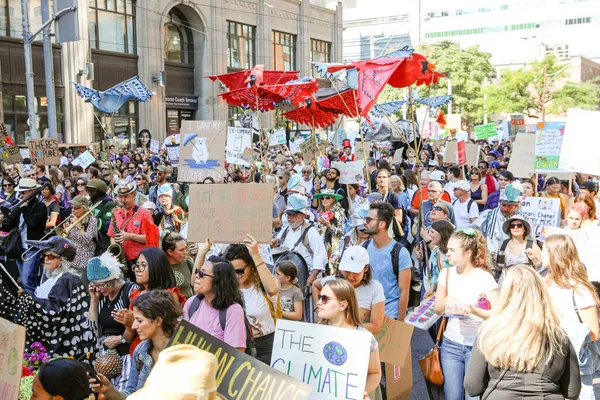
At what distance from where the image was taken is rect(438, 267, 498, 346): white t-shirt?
4.71 m

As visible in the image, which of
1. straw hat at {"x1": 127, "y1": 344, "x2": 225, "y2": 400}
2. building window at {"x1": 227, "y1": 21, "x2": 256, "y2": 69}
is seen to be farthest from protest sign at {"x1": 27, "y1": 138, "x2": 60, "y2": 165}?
building window at {"x1": 227, "y1": 21, "x2": 256, "y2": 69}

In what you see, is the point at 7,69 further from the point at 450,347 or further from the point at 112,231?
the point at 450,347

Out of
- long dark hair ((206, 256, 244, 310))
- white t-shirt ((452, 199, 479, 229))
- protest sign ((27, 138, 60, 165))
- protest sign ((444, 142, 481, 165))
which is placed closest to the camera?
long dark hair ((206, 256, 244, 310))

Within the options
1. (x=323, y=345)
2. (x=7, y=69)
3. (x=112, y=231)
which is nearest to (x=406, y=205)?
(x=112, y=231)

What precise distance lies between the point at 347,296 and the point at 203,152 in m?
7.34

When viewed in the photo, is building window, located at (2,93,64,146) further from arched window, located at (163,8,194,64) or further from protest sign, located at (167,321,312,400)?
protest sign, located at (167,321,312,400)

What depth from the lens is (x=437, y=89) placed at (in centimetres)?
5844

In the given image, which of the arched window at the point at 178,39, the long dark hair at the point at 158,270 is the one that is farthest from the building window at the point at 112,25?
the long dark hair at the point at 158,270

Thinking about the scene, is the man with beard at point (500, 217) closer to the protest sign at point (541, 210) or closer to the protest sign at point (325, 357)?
the protest sign at point (541, 210)

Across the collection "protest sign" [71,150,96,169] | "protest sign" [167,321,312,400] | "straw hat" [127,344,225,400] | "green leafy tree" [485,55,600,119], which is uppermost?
"green leafy tree" [485,55,600,119]

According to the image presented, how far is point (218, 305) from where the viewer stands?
Answer: 4.53 m

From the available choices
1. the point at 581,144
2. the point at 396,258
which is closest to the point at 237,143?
the point at 581,144

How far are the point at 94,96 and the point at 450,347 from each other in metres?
14.5

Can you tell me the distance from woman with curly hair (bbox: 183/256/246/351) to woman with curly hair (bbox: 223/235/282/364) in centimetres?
52
